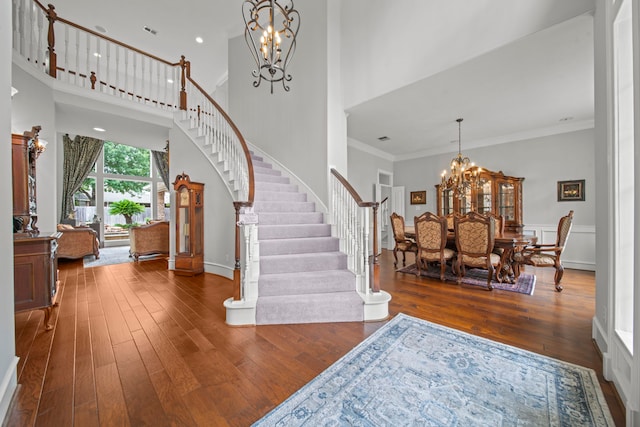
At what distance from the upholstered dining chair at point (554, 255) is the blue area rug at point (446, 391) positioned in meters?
2.30

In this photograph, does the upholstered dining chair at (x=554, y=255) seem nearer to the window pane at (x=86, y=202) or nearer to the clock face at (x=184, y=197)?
the clock face at (x=184, y=197)

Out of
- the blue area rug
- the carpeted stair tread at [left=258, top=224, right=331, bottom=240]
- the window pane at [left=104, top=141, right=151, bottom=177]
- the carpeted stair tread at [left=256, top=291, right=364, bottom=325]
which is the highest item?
the window pane at [left=104, top=141, right=151, bottom=177]

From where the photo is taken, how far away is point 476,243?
135 inches

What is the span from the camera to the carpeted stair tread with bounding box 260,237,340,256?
2.97 metres

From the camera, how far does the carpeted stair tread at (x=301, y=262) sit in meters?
2.74

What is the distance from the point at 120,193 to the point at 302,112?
284 inches

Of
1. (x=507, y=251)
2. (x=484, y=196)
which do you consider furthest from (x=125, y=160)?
(x=484, y=196)

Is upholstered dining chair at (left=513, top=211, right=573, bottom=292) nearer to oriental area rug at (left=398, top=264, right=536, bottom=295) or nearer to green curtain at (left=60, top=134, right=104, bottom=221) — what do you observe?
oriental area rug at (left=398, top=264, right=536, bottom=295)

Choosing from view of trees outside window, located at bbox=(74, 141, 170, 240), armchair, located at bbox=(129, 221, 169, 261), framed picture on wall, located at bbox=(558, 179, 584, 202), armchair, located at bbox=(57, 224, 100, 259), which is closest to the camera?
framed picture on wall, located at bbox=(558, 179, 584, 202)

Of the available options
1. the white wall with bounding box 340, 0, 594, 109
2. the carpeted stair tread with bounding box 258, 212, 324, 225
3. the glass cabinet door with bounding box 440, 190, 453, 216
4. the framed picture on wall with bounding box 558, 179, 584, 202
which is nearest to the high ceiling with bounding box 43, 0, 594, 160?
the white wall with bounding box 340, 0, 594, 109

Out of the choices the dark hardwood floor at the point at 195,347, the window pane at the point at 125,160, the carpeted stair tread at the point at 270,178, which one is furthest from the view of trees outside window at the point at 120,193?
the carpeted stair tread at the point at 270,178

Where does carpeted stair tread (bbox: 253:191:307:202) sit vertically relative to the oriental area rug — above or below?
above

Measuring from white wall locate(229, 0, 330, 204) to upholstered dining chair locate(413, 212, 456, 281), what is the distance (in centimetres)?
168

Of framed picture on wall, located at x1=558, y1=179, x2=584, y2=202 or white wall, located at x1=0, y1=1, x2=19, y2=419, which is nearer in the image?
white wall, located at x1=0, y1=1, x2=19, y2=419
